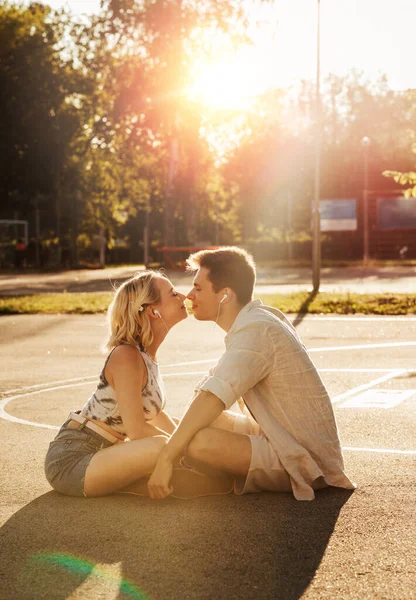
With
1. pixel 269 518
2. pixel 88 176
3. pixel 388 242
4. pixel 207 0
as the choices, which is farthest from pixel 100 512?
pixel 388 242

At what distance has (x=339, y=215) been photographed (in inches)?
2184

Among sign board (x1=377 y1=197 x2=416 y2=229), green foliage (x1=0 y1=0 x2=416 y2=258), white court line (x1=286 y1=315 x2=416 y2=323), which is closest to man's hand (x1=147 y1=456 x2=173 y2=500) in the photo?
white court line (x1=286 y1=315 x2=416 y2=323)

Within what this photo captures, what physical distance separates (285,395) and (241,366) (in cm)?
34

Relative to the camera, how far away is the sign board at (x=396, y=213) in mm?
A: 55594

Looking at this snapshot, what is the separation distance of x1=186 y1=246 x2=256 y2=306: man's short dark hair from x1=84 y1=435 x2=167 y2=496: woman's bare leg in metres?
0.89

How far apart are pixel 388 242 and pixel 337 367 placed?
45.0 meters

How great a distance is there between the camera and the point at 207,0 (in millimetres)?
43719

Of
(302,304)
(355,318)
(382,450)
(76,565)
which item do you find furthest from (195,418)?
(302,304)

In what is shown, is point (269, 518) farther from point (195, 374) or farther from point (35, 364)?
point (35, 364)

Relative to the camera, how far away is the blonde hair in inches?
235

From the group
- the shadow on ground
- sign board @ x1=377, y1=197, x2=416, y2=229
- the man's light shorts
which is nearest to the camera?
the shadow on ground

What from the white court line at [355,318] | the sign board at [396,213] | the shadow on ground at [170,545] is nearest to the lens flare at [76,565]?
the shadow on ground at [170,545]

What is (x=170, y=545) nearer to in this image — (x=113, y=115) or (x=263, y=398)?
(x=263, y=398)

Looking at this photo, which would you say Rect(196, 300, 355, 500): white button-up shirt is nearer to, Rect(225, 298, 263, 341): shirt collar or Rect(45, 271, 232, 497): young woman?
Rect(225, 298, 263, 341): shirt collar
